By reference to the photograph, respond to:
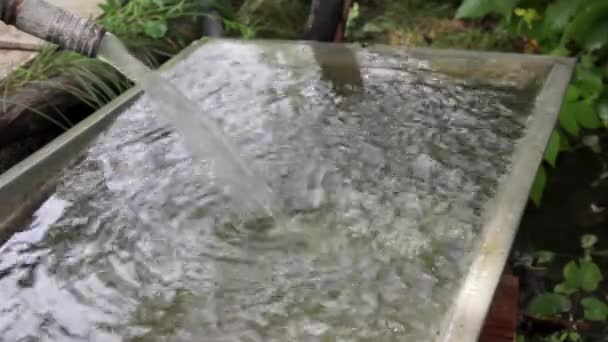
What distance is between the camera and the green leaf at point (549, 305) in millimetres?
2482

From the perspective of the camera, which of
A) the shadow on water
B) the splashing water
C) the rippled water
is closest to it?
the rippled water

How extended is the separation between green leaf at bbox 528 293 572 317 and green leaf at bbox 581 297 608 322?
0.20 feet

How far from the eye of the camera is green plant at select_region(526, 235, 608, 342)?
2424 mm

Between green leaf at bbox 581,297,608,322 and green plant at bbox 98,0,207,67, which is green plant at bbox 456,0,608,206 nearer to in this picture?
green leaf at bbox 581,297,608,322

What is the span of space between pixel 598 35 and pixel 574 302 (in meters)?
0.91

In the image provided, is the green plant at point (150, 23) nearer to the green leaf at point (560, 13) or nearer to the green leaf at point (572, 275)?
the green leaf at point (560, 13)

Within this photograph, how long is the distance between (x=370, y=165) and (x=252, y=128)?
0.39m

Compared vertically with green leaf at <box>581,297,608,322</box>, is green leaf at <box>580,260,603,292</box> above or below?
above

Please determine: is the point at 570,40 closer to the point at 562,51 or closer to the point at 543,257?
the point at 562,51

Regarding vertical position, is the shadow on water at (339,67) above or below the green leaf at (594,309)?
above

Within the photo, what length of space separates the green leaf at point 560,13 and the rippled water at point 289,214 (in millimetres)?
485

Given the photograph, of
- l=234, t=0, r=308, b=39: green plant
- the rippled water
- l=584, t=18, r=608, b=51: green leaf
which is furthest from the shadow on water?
l=234, t=0, r=308, b=39: green plant

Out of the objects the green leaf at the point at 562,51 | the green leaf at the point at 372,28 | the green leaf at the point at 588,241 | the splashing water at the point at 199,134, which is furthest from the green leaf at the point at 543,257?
the green leaf at the point at 372,28

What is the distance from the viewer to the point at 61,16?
1.61m
